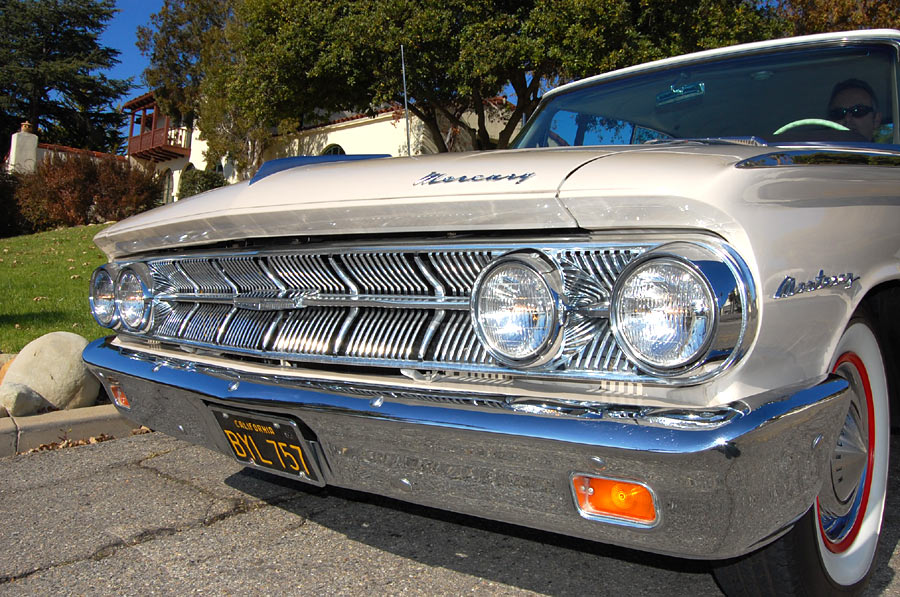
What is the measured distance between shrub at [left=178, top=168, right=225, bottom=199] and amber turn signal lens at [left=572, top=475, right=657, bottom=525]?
21228 mm

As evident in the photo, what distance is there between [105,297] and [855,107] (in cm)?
280

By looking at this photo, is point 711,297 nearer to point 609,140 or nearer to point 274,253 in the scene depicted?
point 274,253

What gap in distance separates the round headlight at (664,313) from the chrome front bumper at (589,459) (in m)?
0.14

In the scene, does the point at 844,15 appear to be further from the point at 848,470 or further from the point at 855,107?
the point at 848,470

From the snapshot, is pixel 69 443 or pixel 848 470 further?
pixel 69 443

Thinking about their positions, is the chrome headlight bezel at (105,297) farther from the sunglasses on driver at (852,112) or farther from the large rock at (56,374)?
the sunglasses on driver at (852,112)

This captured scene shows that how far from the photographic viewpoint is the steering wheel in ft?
8.40

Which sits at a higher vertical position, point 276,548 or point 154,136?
point 154,136

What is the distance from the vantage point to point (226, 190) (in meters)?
2.44

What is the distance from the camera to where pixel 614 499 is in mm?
1498

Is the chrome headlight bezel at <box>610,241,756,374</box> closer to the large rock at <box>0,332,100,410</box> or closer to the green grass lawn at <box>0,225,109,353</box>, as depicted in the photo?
the large rock at <box>0,332,100,410</box>

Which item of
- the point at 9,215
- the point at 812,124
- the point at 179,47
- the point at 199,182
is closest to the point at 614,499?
the point at 812,124

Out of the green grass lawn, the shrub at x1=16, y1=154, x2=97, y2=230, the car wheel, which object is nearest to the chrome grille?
the car wheel

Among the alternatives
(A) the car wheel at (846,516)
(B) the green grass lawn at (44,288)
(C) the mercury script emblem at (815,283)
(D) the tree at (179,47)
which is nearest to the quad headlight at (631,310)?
(C) the mercury script emblem at (815,283)
